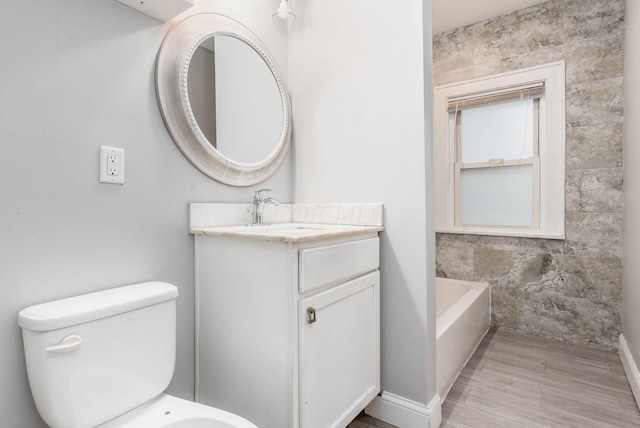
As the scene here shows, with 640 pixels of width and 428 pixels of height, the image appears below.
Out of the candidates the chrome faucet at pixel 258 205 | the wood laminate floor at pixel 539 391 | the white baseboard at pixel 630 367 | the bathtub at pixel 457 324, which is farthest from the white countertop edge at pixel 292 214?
the white baseboard at pixel 630 367

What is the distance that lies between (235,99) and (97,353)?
115cm

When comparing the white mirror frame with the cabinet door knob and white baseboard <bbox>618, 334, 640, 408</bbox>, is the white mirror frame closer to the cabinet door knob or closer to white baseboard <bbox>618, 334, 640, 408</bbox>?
Result: the cabinet door knob

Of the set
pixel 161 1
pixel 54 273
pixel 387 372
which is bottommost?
pixel 387 372

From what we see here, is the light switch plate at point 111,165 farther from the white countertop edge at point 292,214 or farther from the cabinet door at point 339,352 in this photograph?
the cabinet door at point 339,352

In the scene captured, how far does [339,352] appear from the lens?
126 cm

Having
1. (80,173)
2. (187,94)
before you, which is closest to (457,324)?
(187,94)

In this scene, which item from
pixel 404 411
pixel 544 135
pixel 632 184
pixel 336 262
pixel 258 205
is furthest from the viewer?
pixel 544 135

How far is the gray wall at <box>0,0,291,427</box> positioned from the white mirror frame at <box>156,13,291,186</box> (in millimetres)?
38

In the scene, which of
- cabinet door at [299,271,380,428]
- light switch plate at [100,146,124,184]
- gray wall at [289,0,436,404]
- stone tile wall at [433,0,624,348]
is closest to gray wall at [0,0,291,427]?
light switch plate at [100,146,124,184]

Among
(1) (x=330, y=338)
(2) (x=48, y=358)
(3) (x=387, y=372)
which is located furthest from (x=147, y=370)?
(3) (x=387, y=372)

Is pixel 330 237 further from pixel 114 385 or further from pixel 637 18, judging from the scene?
pixel 637 18

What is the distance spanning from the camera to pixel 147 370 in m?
1.01

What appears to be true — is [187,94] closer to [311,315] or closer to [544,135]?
[311,315]

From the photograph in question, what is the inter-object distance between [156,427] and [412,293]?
106 centimetres
